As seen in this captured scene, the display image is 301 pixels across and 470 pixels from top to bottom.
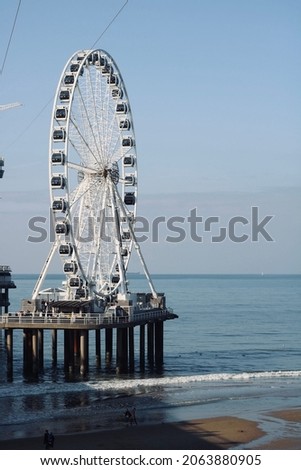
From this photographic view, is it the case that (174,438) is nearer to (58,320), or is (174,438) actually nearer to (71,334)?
(58,320)

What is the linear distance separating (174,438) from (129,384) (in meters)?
16.3

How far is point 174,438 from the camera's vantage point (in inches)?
1500

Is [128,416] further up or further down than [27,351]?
further down

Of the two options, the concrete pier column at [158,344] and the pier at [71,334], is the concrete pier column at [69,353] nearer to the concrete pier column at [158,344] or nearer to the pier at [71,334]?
the pier at [71,334]

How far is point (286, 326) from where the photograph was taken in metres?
109

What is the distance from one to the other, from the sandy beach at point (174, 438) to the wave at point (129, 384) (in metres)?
10.7

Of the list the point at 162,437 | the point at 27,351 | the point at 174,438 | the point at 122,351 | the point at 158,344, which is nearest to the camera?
the point at 174,438

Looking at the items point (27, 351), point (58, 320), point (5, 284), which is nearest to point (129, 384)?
point (58, 320)

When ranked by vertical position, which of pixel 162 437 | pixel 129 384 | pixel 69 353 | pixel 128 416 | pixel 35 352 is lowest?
pixel 162 437

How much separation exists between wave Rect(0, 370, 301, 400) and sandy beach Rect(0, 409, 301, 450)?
10.7 meters

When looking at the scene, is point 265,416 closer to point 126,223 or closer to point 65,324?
point 65,324

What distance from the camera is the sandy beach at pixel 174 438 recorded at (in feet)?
120

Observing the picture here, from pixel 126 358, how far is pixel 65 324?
5343 millimetres
